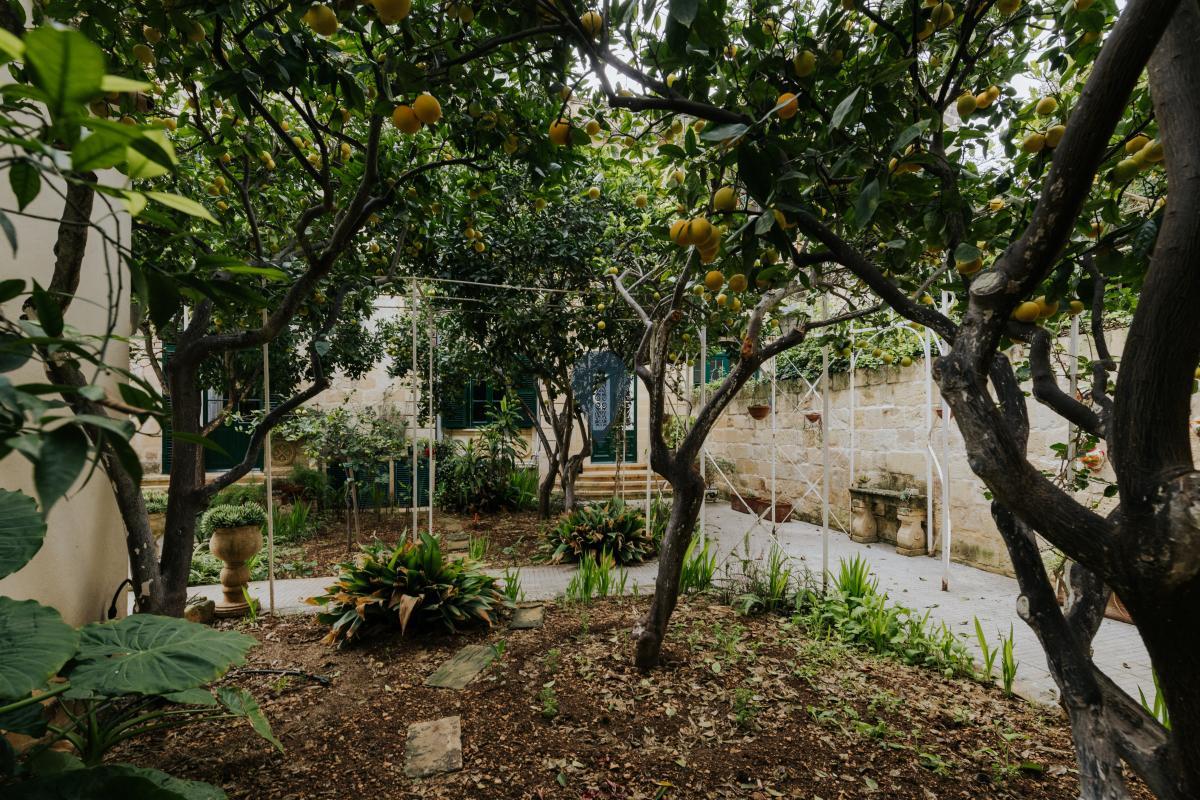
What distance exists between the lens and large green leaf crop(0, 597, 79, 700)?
1.12 metres

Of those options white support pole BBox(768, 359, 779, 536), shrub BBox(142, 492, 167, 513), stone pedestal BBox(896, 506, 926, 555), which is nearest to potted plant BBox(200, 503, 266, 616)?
shrub BBox(142, 492, 167, 513)

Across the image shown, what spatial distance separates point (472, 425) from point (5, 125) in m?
7.91

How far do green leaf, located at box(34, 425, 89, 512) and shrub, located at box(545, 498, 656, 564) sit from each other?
4.31 m

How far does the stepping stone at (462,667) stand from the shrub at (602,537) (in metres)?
1.89

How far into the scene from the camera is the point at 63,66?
0.41 meters

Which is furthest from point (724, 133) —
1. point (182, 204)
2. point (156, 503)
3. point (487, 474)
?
point (156, 503)

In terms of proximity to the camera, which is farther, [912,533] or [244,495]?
[244,495]

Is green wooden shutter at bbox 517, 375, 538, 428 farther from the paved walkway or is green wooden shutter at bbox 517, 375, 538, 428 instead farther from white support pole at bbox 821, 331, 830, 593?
white support pole at bbox 821, 331, 830, 593

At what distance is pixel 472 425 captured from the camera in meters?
8.23

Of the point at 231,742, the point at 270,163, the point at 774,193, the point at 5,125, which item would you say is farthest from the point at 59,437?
the point at 270,163

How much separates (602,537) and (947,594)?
8.30 ft

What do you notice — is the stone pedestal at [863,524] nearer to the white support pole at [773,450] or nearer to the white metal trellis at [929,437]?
the white metal trellis at [929,437]

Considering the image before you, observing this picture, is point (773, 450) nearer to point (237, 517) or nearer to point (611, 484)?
point (237, 517)

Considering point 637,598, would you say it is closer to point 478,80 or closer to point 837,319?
point 837,319
